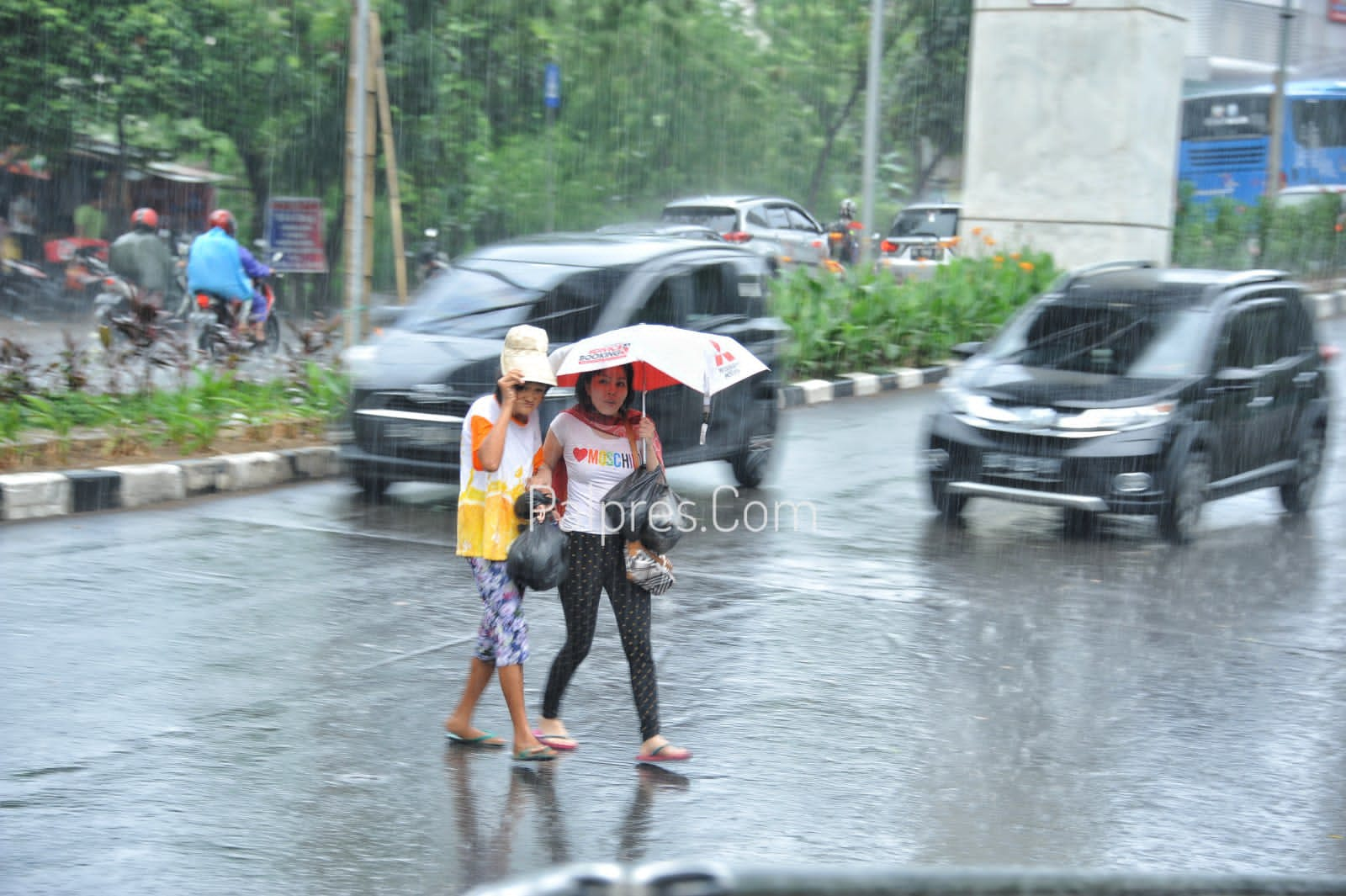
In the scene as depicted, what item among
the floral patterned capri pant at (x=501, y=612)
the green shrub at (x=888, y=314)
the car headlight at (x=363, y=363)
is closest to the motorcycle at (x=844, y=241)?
the green shrub at (x=888, y=314)

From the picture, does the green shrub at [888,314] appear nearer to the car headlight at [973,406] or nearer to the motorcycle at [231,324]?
the motorcycle at [231,324]

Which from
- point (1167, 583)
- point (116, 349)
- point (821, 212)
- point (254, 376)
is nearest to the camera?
point (1167, 583)

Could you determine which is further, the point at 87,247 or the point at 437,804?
the point at 87,247

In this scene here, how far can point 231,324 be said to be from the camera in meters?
16.9

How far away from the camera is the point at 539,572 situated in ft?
17.9

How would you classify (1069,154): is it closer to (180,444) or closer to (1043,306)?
(1043,306)

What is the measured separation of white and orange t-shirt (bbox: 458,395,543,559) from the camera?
5680 mm

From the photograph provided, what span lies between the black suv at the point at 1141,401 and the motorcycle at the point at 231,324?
600 centimetres

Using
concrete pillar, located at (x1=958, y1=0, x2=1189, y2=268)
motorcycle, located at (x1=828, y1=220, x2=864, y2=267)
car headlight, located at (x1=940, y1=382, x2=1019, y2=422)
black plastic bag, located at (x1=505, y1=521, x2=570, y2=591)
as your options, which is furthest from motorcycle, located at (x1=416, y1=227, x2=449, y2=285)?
black plastic bag, located at (x1=505, y1=521, x2=570, y2=591)

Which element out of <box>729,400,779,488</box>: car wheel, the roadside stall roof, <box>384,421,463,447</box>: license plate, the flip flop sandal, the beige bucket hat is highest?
the roadside stall roof

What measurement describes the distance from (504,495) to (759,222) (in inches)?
864

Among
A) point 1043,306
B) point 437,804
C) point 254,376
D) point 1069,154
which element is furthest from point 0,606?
point 1069,154

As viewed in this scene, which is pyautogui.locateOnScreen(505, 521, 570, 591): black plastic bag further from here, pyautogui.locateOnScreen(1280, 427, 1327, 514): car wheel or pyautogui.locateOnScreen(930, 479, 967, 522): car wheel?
pyautogui.locateOnScreen(1280, 427, 1327, 514): car wheel

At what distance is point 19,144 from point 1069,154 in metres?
16.7
